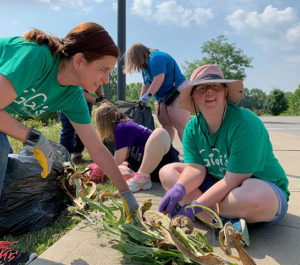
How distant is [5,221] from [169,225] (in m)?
1.21

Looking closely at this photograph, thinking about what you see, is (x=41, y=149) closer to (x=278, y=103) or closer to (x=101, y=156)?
(x=101, y=156)

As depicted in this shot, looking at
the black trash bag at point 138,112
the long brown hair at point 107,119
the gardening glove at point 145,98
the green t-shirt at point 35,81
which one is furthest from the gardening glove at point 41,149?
the gardening glove at point 145,98

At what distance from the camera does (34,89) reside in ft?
5.54

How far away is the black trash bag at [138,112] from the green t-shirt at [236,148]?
1.66m

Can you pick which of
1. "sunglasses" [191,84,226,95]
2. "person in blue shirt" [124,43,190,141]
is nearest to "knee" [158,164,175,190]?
"sunglasses" [191,84,226,95]

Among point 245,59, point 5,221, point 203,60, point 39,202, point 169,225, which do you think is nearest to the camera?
point 169,225

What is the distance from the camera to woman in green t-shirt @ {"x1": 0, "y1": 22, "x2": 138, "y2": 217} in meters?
1.41

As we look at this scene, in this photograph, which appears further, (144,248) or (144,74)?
(144,74)

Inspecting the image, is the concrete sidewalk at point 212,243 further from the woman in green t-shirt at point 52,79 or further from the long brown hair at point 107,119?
the long brown hair at point 107,119

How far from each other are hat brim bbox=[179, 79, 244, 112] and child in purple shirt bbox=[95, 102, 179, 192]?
71 cm

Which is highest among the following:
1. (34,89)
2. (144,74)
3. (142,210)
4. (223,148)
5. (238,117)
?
(144,74)

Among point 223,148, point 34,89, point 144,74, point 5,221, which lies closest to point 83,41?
point 34,89

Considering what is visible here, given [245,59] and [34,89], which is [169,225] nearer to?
[34,89]

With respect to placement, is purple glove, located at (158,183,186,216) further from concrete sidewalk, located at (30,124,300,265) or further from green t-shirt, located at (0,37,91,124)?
green t-shirt, located at (0,37,91,124)
